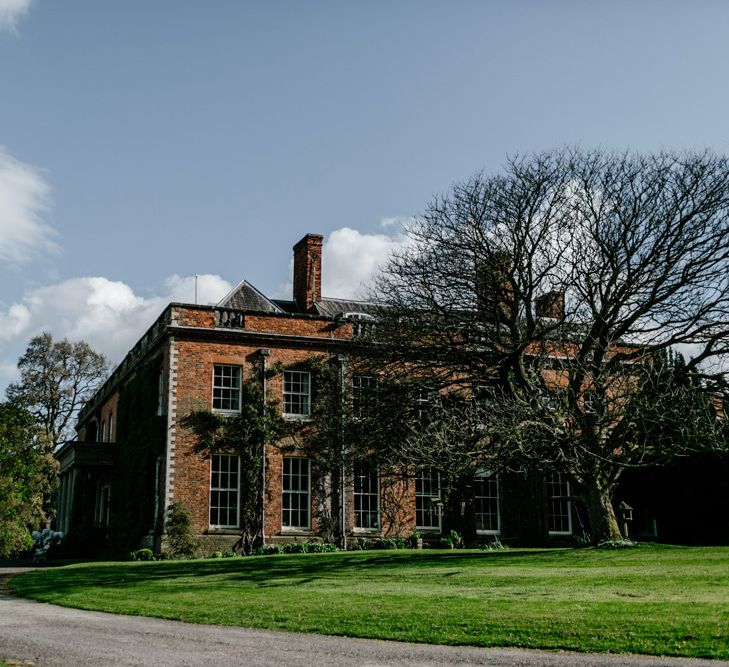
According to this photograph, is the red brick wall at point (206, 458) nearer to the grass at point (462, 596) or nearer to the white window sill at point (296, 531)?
the white window sill at point (296, 531)

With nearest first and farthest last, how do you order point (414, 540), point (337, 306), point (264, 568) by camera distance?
point (264, 568) → point (414, 540) → point (337, 306)

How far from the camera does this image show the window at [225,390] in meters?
30.2

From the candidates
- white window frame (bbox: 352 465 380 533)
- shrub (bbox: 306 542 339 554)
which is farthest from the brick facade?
shrub (bbox: 306 542 339 554)

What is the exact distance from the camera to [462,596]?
13.7 meters

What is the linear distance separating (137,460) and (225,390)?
422cm

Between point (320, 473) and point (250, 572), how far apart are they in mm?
11239

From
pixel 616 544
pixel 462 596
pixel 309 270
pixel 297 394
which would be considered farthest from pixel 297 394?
pixel 462 596

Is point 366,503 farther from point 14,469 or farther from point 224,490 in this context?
point 14,469

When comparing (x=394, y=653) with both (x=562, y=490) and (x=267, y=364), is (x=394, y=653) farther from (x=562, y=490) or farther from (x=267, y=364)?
(x=562, y=490)

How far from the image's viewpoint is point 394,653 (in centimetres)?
958

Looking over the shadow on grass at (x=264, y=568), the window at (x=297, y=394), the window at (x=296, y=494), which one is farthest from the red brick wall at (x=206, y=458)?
the shadow on grass at (x=264, y=568)

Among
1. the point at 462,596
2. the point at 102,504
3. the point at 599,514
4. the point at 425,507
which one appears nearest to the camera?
the point at 462,596

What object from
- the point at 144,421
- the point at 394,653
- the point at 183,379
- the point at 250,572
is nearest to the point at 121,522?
the point at 144,421

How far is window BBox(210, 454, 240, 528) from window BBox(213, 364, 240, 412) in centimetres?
169
